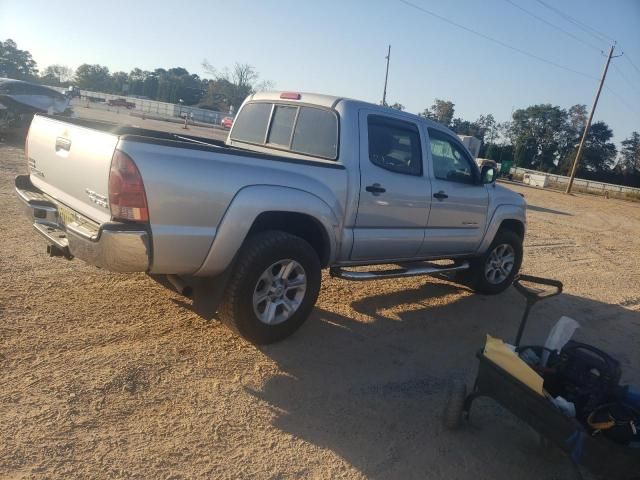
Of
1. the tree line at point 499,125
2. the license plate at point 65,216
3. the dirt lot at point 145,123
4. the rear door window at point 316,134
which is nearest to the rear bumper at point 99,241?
→ the license plate at point 65,216

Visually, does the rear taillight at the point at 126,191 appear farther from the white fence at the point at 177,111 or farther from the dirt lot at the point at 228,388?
the white fence at the point at 177,111

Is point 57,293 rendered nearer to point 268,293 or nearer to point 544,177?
point 268,293

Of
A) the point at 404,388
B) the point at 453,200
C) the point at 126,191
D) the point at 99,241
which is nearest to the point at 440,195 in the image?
the point at 453,200

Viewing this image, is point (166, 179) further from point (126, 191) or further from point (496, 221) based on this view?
point (496, 221)

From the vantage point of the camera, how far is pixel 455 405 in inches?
125

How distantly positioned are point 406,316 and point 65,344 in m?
3.18

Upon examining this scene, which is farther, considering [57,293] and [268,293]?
[57,293]

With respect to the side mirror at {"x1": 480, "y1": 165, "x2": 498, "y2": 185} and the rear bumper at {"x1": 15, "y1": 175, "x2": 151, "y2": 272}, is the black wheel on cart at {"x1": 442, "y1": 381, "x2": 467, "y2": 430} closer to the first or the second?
the rear bumper at {"x1": 15, "y1": 175, "x2": 151, "y2": 272}

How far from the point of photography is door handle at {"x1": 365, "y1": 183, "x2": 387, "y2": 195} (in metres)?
4.41

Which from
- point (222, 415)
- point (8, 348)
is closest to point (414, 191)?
point (222, 415)

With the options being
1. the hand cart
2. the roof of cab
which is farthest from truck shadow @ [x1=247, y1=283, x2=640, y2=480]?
the roof of cab

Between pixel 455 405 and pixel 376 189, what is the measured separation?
2.01 meters

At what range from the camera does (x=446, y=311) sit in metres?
5.59

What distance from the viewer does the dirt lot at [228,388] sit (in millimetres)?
2674
